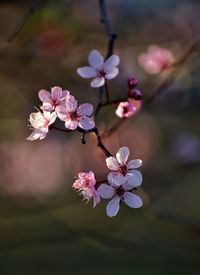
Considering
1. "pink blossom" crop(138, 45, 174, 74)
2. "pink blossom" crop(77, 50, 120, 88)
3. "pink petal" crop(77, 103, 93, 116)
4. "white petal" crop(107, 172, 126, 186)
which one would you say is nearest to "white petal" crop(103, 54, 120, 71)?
"pink blossom" crop(77, 50, 120, 88)

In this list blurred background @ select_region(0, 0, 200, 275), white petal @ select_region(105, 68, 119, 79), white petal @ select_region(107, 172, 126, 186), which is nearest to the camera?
white petal @ select_region(107, 172, 126, 186)

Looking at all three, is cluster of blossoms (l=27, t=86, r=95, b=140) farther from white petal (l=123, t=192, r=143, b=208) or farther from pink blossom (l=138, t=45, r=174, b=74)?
pink blossom (l=138, t=45, r=174, b=74)

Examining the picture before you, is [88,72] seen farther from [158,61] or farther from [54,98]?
[158,61]

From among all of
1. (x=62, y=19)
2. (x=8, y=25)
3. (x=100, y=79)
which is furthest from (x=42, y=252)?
(x=100, y=79)

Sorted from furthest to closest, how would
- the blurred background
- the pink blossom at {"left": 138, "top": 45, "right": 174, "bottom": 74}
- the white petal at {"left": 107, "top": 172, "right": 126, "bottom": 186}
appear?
the blurred background
the pink blossom at {"left": 138, "top": 45, "right": 174, "bottom": 74}
the white petal at {"left": 107, "top": 172, "right": 126, "bottom": 186}

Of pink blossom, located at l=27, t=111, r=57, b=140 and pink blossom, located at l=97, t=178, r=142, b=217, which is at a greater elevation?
pink blossom, located at l=27, t=111, r=57, b=140

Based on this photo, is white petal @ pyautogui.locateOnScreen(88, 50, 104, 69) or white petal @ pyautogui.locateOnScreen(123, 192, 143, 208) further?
white petal @ pyautogui.locateOnScreen(88, 50, 104, 69)
